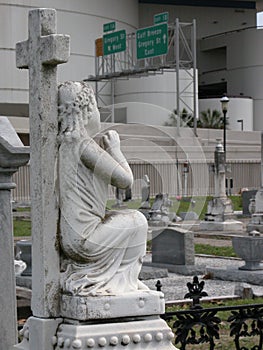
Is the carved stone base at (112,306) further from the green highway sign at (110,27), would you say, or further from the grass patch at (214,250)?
the green highway sign at (110,27)

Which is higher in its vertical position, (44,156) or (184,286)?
(44,156)

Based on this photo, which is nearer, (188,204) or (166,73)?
(188,204)

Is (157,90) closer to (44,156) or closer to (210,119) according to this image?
(210,119)

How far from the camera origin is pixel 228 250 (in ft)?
66.6

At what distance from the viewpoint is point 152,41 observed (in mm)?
51438

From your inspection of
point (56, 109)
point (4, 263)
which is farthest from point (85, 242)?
point (4, 263)

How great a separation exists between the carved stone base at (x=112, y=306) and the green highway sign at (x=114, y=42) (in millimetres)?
50185

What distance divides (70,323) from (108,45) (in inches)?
2048

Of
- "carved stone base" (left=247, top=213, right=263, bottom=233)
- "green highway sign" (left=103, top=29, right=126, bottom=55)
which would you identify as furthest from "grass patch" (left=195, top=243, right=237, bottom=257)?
"green highway sign" (left=103, top=29, right=126, bottom=55)

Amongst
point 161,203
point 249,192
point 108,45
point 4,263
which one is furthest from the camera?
point 108,45

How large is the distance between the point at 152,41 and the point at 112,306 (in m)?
46.8

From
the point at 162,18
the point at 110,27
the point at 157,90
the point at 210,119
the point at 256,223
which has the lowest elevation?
the point at 256,223

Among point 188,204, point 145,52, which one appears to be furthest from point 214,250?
point 145,52

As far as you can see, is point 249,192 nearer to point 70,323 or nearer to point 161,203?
point 161,203
